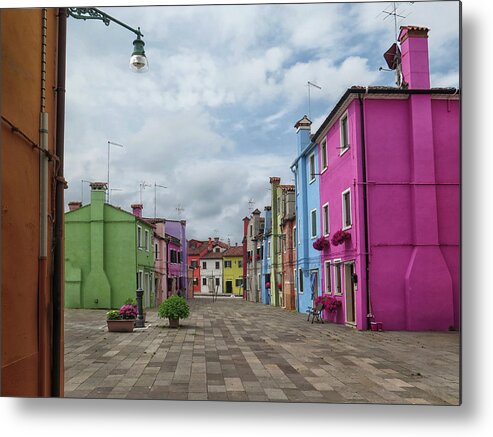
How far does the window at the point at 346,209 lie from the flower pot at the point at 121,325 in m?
3.78

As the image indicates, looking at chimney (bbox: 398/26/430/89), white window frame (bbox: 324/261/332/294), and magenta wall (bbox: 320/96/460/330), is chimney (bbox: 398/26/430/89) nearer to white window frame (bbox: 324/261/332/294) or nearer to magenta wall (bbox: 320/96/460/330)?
magenta wall (bbox: 320/96/460/330)

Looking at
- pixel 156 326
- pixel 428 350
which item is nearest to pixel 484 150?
pixel 428 350

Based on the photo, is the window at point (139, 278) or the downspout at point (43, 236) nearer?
the downspout at point (43, 236)

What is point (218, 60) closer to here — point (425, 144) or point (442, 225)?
point (425, 144)

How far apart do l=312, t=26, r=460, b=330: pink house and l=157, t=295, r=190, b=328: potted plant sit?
3.35m

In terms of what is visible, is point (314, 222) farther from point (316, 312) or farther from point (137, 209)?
point (137, 209)

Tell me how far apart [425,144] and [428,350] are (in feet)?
7.36

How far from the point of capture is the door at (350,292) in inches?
259

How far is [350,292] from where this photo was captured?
7176 mm

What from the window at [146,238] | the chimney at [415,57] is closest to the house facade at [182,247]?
the window at [146,238]

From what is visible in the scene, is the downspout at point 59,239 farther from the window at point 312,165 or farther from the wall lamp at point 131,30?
the window at point 312,165

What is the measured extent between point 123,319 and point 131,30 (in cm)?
488

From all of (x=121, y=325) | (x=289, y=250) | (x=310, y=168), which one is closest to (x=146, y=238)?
(x=121, y=325)

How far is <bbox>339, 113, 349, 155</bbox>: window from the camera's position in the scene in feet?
23.8
